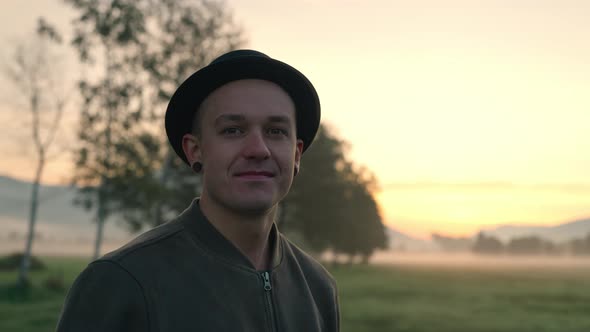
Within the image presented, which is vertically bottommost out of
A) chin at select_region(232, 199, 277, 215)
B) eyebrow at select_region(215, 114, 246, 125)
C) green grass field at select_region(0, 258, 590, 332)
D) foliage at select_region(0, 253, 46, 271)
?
green grass field at select_region(0, 258, 590, 332)

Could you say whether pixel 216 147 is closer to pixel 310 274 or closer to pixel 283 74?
pixel 283 74

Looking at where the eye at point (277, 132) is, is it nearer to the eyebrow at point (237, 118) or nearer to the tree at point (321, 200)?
the eyebrow at point (237, 118)

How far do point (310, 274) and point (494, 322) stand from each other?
27.3 meters

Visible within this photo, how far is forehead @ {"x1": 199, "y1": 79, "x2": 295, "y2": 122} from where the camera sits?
131 inches

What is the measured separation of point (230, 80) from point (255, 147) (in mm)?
437

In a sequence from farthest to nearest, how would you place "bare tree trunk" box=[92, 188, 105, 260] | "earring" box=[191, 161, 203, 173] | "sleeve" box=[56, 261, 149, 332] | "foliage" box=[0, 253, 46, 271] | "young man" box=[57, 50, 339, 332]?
"foliage" box=[0, 253, 46, 271] → "bare tree trunk" box=[92, 188, 105, 260] → "earring" box=[191, 161, 203, 173] → "young man" box=[57, 50, 339, 332] → "sleeve" box=[56, 261, 149, 332]

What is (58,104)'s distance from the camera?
35.0 metres

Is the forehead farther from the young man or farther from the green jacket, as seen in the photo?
the green jacket

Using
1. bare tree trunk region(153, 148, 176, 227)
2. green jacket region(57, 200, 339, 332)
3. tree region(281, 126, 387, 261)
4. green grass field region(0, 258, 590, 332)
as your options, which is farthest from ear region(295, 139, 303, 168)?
tree region(281, 126, 387, 261)

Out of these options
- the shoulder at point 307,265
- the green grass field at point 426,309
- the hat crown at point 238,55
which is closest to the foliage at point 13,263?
the green grass field at point 426,309

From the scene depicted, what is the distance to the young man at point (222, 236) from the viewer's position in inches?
119

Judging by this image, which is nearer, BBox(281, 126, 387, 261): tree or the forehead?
the forehead

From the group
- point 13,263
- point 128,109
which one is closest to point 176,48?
point 128,109

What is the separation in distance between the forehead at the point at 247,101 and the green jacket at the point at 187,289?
1.78ft
